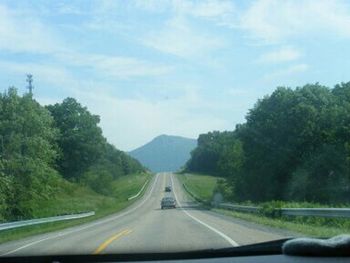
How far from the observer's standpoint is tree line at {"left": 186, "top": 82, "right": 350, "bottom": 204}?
32691 mm

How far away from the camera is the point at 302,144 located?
37125mm

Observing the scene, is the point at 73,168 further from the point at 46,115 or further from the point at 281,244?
the point at 281,244

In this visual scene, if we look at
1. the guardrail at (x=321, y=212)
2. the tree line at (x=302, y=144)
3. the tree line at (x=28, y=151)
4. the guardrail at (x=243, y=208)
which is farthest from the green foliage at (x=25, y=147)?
the guardrail at (x=321, y=212)

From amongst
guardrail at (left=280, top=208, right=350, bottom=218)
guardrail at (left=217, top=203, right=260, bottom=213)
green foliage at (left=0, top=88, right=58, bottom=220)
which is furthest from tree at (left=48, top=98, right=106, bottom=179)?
guardrail at (left=280, top=208, right=350, bottom=218)

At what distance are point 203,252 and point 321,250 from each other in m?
1.04

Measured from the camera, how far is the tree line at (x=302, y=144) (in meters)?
32.7

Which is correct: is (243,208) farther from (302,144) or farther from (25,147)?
(25,147)

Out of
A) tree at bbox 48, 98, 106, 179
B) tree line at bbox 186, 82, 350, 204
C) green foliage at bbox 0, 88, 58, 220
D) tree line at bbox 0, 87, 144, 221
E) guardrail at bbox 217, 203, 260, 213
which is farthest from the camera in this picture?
green foliage at bbox 0, 88, 58, 220

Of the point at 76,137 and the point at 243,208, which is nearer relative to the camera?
the point at 243,208

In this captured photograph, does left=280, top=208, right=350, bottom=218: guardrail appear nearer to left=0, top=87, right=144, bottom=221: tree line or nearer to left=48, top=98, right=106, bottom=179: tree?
left=48, top=98, right=106, bottom=179: tree

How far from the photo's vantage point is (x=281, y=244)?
153 inches

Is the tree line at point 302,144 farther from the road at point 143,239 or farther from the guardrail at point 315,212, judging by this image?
the road at point 143,239

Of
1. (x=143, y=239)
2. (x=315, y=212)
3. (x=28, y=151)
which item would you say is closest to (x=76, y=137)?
(x=28, y=151)

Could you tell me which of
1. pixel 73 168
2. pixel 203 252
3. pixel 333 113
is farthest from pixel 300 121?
pixel 73 168
